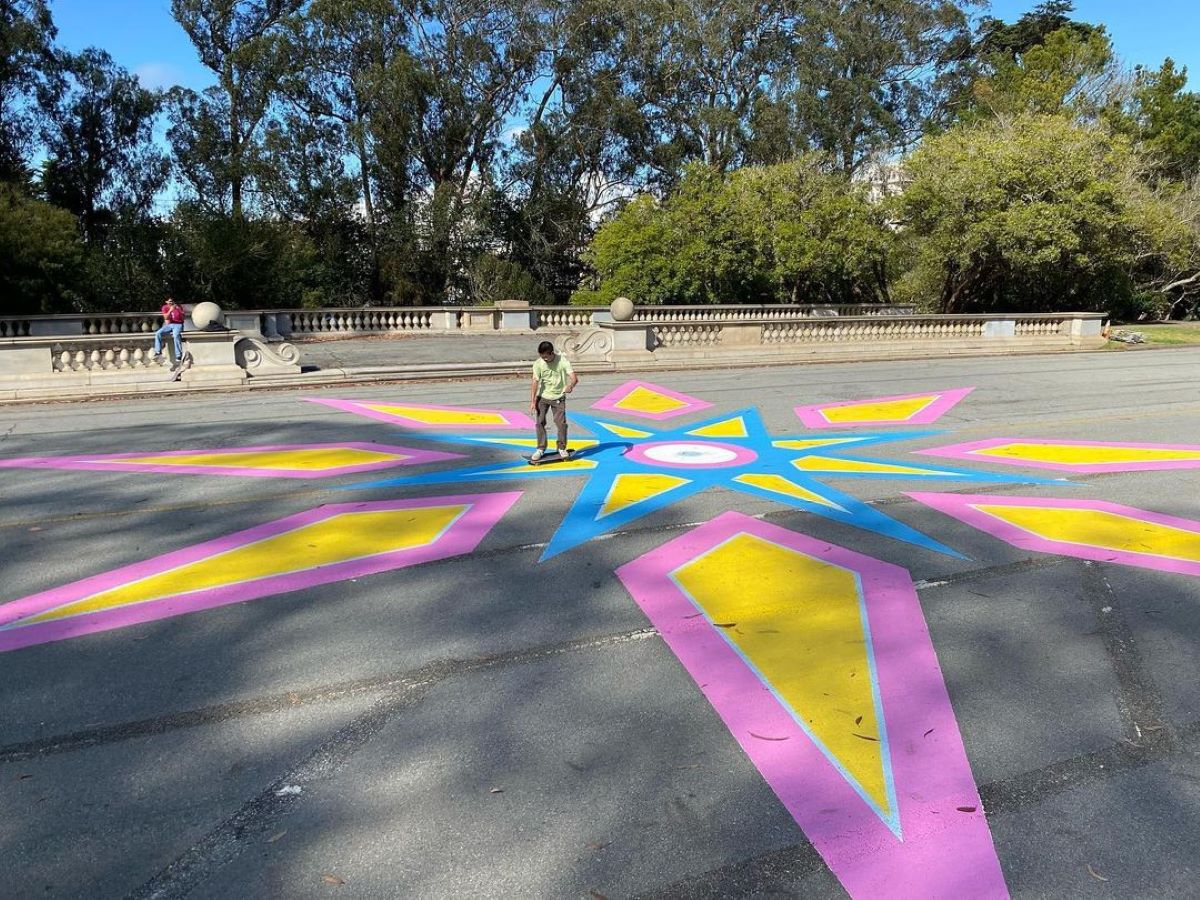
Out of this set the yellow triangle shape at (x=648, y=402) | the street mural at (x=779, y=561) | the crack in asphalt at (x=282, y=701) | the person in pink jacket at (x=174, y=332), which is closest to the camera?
the street mural at (x=779, y=561)

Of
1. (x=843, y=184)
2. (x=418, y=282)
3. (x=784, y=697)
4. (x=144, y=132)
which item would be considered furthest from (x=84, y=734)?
(x=144, y=132)

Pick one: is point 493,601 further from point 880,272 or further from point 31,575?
point 880,272

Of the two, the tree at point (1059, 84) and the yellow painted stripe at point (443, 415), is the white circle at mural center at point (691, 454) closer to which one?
the yellow painted stripe at point (443, 415)

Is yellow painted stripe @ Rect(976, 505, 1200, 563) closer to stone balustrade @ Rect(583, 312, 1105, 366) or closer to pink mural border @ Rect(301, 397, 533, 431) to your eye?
pink mural border @ Rect(301, 397, 533, 431)

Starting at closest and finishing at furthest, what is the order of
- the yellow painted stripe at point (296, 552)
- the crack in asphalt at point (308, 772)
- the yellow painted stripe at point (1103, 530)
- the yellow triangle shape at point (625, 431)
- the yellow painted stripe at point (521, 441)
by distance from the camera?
1. the crack in asphalt at point (308, 772)
2. the yellow painted stripe at point (296, 552)
3. the yellow painted stripe at point (1103, 530)
4. the yellow painted stripe at point (521, 441)
5. the yellow triangle shape at point (625, 431)

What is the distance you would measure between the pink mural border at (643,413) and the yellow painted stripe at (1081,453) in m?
4.86

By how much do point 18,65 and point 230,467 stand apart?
114 ft

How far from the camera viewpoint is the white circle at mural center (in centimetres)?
930

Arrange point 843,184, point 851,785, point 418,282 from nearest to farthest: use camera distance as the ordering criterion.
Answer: point 851,785 → point 843,184 → point 418,282

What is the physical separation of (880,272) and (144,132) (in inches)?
1343

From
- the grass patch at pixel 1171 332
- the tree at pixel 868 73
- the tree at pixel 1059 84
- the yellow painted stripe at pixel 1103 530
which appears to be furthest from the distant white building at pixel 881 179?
the yellow painted stripe at pixel 1103 530

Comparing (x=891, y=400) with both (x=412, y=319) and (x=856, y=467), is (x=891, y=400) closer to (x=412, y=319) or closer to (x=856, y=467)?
(x=856, y=467)

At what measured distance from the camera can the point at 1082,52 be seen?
3959 cm

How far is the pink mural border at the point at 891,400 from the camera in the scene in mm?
12086
